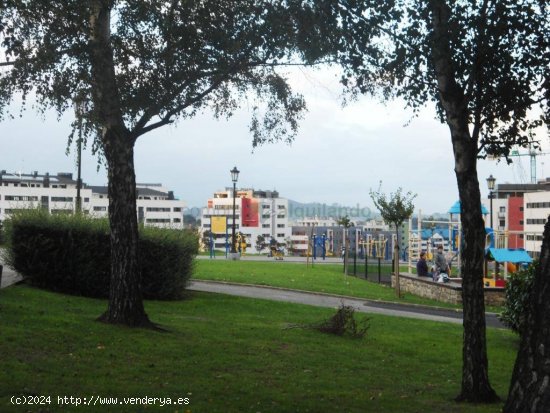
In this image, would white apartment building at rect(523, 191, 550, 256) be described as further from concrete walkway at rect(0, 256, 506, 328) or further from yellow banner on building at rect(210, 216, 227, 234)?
concrete walkway at rect(0, 256, 506, 328)

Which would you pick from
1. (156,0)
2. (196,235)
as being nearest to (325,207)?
(196,235)

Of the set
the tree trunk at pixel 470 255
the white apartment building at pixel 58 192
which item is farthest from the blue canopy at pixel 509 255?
the white apartment building at pixel 58 192

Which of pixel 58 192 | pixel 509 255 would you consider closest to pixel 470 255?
pixel 509 255

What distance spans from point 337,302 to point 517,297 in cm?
837

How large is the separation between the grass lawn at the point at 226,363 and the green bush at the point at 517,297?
58 centimetres

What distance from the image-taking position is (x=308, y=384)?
8875 mm

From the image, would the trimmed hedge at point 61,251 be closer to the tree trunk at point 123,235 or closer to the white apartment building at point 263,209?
the tree trunk at point 123,235

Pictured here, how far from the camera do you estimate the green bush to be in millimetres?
13367

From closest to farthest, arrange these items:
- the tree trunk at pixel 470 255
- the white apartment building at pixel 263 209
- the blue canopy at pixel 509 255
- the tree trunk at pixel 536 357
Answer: the tree trunk at pixel 536 357 → the tree trunk at pixel 470 255 → the blue canopy at pixel 509 255 → the white apartment building at pixel 263 209

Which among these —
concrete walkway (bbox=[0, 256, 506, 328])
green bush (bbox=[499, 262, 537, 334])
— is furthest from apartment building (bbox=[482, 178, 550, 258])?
green bush (bbox=[499, 262, 537, 334])

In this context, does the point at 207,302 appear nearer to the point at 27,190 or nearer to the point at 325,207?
the point at 27,190

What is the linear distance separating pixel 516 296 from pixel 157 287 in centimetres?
A: 901

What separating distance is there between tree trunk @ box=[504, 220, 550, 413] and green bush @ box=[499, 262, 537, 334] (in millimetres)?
8213

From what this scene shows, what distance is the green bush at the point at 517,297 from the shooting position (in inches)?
526
